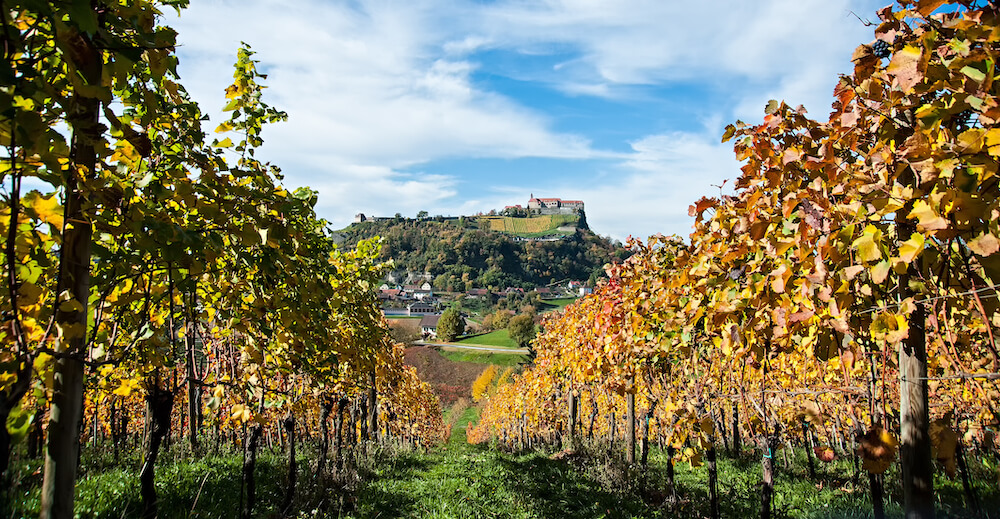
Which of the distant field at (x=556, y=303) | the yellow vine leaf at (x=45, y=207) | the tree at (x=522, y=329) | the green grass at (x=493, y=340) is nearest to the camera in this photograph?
the yellow vine leaf at (x=45, y=207)

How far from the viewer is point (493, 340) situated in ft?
215

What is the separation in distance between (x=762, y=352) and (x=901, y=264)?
37.6 inches

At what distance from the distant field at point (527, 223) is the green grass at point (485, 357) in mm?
94830

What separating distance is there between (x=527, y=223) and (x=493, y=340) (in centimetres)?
10164

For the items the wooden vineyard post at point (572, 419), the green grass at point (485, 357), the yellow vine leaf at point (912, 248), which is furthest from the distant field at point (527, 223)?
the yellow vine leaf at point (912, 248)

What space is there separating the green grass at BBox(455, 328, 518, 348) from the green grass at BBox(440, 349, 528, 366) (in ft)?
13.7

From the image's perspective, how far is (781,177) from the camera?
2.11 m

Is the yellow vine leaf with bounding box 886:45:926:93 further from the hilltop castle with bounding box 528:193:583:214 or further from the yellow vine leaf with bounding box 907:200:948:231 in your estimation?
the hilltop castle with bounding box 528:193:583:214

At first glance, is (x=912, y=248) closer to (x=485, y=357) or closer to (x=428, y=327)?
(x=485, y=357)

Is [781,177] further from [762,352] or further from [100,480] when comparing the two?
[100,480]

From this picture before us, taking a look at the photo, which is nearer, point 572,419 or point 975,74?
point 975,74

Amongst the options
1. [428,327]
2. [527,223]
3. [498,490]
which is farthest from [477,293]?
[498,490]

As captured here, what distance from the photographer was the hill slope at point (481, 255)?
11869cm

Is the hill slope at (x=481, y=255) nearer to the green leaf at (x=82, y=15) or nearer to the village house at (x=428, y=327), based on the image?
the village house at (x=428, y=327)
